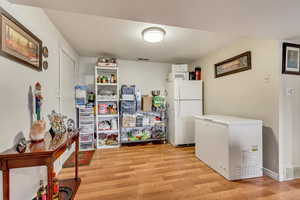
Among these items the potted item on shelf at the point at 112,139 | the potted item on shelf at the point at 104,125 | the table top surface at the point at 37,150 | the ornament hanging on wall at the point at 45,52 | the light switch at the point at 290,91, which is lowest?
the potted item on shelf at the point at 112,139

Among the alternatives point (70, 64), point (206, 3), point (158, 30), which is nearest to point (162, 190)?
point (206, 3)

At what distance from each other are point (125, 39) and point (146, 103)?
65.2 inches

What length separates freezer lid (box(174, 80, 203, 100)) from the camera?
132 inches

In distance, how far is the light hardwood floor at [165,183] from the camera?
1.63 meters

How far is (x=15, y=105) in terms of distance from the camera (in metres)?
1.21

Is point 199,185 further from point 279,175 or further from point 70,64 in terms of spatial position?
point 70,64

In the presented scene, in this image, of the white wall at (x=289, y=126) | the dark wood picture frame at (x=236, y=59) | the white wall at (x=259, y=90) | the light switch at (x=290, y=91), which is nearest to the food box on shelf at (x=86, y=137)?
the white wall at (x=259, y=90)

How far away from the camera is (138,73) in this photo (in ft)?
12.7

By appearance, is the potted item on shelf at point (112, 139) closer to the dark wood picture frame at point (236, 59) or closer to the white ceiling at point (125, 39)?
the white ceiling at point (125, 39)

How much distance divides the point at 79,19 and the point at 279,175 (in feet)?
11.3

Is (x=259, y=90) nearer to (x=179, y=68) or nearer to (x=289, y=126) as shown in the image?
(x=289, y=126)

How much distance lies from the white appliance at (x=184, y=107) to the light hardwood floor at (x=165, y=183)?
774 millimetres

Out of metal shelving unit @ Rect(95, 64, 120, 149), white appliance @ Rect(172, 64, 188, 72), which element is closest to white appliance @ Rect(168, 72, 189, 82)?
white appliance @ Rect(172, 64, 188, 72)

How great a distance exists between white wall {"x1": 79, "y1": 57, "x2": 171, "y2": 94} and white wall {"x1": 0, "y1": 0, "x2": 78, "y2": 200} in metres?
1.71
